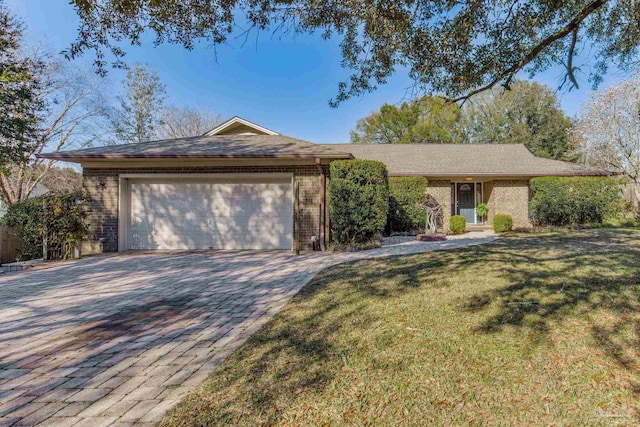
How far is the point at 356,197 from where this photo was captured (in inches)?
348

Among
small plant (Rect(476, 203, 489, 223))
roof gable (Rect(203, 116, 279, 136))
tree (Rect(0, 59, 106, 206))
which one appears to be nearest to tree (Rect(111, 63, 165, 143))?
tree (Rect(0, 59, 106, 206))

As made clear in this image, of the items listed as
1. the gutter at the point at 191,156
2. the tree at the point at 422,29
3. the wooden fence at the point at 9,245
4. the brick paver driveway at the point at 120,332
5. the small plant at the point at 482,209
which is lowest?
the brick paver driveway at the point at 120,332

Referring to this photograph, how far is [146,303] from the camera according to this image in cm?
463

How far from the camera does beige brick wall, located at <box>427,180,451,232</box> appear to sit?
14344mm

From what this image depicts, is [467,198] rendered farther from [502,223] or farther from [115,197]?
[115,197]

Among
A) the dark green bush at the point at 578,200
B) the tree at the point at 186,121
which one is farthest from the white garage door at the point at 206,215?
the tree at the point at 186,121

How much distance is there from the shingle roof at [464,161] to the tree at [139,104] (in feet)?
54.1

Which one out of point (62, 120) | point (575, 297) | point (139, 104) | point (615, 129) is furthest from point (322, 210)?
point (139, 104)

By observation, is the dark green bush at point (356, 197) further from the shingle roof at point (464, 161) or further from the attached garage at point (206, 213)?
the shingle roof at point (464, 161)

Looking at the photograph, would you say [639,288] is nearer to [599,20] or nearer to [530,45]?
[530,45]

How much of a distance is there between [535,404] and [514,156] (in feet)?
57.7

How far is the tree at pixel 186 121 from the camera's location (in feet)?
88.7

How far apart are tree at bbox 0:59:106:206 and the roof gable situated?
33.2 feet

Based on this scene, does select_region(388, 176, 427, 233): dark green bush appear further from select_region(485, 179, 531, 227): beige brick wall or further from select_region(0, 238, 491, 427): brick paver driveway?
select_region(0, 238, 491, 427): brick paver driveway
